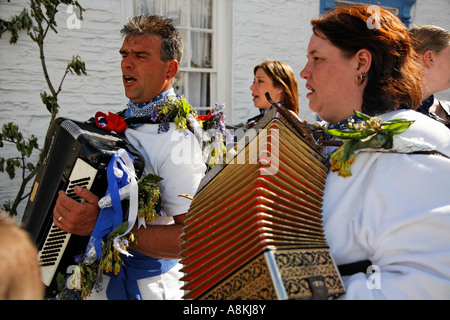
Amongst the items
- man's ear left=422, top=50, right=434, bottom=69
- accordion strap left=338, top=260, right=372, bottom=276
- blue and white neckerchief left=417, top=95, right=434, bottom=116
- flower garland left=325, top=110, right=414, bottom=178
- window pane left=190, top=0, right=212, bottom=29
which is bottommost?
accordion strap left=338, top=260, right=372, bottom=276

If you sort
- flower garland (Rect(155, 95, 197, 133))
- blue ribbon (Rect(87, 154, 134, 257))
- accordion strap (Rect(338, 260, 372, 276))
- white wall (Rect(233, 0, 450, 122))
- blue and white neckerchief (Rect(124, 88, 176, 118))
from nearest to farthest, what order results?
accordion strap (Rect(338, 260, 372, 276)), blue ribbon (Rect(87, 154, 134, 257)), flower garland (Rect(155, 95, 197, 133)), blue and white neckerchief (Rect(124, 88, 176, 118)), white wall (Rect(233, 0, 450, 122))

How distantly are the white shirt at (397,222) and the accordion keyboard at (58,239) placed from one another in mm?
1206

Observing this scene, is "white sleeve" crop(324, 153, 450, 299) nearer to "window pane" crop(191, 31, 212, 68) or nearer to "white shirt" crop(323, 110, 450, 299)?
"white shirt" crop(323, 110, 450, 299)

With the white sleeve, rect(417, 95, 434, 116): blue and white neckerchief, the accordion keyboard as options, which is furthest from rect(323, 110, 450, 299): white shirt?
rect(417, 95, 434, 116): blue and white neckerchief

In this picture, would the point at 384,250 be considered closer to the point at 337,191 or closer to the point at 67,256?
the point at 337,191

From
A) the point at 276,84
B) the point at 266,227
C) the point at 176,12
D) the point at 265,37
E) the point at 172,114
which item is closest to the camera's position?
the point at 266,227

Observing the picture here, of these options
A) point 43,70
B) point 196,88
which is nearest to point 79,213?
point 43,70

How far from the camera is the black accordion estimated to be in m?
2.00

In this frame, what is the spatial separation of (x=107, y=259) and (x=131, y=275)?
0.83 feet

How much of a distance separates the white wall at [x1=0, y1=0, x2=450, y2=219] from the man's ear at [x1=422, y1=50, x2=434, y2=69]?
285cm

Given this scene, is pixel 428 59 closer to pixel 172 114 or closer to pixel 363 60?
pixel 363 60

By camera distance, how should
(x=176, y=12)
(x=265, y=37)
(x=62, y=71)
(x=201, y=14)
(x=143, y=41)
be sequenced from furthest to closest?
(x=265, y=37), (x=201, y=14), (x=176, y=12), (x=62, y=71), (x=143, y=41)

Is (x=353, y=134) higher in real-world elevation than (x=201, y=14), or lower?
lower

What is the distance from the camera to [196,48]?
549 cm
